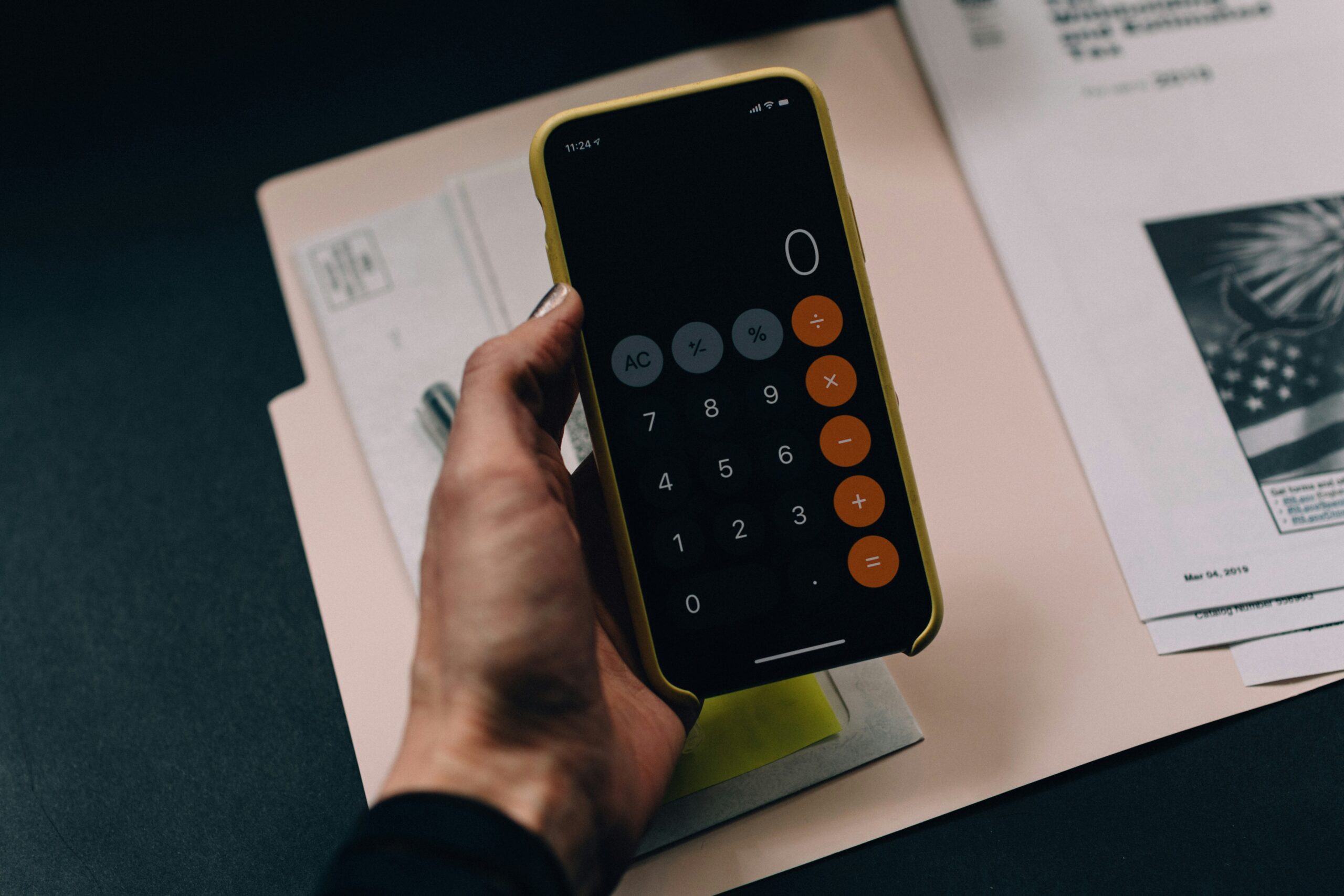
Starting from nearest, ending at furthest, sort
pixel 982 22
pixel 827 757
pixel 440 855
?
pixel 440 855, pixel 827 757, pixel 982 22

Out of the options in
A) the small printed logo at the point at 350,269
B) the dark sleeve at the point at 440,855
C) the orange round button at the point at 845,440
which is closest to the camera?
the dark sleeve at the point at 440,855

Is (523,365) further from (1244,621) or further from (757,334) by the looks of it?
(1244,621)

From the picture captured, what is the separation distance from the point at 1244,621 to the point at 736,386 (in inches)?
10.5

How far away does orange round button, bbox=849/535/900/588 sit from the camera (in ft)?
1.12

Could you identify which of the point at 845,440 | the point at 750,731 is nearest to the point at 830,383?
the point at 845,440

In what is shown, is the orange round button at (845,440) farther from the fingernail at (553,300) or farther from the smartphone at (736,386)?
the fingernail at (553,300)

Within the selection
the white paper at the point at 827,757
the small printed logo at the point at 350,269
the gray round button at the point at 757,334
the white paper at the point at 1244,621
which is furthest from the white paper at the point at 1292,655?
the small printed logo at the point at 350,269

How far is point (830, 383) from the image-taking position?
1.14 ft

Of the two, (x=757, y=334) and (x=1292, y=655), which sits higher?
(x=757, y=334)

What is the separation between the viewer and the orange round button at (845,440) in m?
0.35

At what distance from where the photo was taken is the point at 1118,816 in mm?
384

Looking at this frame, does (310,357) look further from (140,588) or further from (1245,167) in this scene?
(1245,167)

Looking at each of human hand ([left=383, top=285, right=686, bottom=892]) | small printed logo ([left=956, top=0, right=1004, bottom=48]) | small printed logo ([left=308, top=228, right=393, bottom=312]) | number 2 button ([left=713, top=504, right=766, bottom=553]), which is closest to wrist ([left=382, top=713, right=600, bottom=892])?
human hand ([left=383, top=285, right=686, bottom=892])

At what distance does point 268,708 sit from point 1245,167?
60 cm
